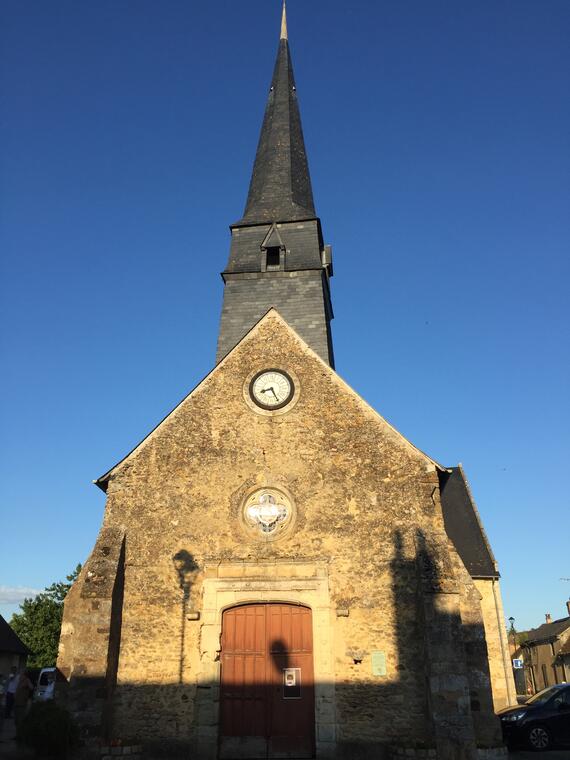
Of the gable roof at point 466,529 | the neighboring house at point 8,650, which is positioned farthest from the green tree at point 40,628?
the gable roof at point 466,529

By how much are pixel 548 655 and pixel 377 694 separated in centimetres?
3504

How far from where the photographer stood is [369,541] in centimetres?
1073

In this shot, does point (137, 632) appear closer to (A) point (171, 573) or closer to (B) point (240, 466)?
(A) point (171, 573)

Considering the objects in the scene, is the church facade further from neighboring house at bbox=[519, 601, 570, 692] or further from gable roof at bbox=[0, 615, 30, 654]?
neighboring house at bbox=[519, 601, 570, 692]

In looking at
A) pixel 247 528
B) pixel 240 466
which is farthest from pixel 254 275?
pixel 247 528

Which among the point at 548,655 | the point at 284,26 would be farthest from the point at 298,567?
the point at 548,655

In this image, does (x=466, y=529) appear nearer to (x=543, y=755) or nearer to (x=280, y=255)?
(x=543, y=755)

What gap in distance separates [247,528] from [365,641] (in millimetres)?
2789

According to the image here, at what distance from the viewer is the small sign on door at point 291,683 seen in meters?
10.1

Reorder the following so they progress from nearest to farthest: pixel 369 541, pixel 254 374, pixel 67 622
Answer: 1. pixel 67 622
2. pixel 369 541
3. pixel 254 374

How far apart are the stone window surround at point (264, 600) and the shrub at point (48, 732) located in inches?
81.1

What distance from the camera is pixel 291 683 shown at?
10.2 meters

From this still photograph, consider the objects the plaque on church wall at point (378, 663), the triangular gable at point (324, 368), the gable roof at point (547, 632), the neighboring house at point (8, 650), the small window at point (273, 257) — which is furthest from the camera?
the gable roof at point (547, 632)

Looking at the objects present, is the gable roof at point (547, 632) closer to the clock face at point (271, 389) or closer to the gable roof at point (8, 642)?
the gable roof at point (8, 642)
